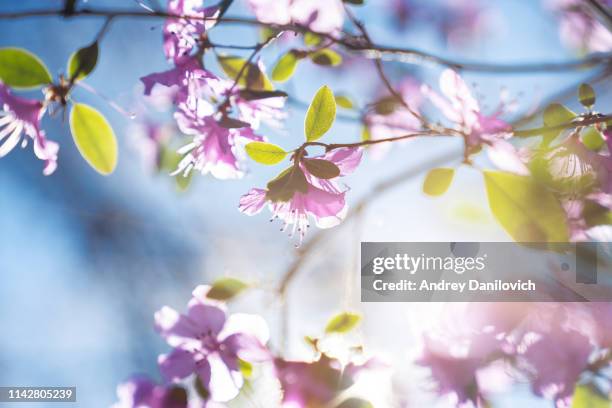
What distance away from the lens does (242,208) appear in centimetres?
67

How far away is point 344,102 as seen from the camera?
1.02 meters

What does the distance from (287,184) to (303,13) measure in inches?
15.5

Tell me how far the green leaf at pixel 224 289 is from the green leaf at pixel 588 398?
0.54 m

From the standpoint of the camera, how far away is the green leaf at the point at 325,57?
33.4 inches

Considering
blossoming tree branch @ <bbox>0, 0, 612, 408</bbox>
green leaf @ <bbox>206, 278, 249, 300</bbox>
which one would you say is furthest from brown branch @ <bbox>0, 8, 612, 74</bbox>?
green leaf @ <bbox>206, 278, 249, 300</bbox>

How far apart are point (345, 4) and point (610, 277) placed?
0.60 meters

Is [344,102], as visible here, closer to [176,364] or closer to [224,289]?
[224,289]

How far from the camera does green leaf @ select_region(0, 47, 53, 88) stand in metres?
0.65

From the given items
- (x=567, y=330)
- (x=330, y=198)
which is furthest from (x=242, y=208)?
(x=567, y=330)

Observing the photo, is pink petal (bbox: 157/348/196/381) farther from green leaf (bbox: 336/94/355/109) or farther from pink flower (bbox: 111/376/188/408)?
green leaf (bbox: 336/94/355/109)

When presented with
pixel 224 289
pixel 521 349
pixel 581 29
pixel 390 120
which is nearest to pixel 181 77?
pixel 224 289

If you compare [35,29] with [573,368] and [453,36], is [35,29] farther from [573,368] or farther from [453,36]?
[573,368]

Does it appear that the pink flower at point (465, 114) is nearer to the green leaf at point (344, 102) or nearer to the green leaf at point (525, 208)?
the green leaf at point (525, 208)

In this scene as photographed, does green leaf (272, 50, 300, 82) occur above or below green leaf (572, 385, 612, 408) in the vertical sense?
above
